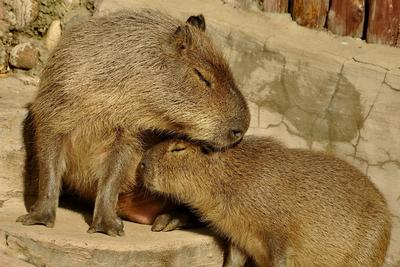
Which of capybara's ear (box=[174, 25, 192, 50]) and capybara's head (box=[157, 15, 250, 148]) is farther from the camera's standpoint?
capybara's ear (box=[174, 25, 192, 50])

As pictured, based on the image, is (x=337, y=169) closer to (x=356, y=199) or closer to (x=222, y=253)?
(x=356, y=199)

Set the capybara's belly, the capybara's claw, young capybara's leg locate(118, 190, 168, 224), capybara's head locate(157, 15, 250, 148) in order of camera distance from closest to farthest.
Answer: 1. capybara's head locate(157, 15, 250, 148)
2. the capybara's claw
3. the capybara's belly
4. young capybara's leg locate(118, 190, 168, 224)

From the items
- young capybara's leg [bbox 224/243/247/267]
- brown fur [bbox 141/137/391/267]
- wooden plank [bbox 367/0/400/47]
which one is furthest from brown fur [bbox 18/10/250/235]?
wooden plank [bbox 367/0/400/47]

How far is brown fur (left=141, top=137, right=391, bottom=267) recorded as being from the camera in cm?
567

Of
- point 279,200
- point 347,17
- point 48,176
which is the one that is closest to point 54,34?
point 48,176

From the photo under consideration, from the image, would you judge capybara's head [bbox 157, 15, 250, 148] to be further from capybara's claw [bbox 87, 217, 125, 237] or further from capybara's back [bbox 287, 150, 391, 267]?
capybara's claw [bbox 87, 217, 125, 237]

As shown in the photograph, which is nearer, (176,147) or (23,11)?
(176,147)

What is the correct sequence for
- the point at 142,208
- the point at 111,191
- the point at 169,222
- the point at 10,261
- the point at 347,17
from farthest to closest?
the point at 347,17 < the point at 142,208 < the point at 169,222 < the point at 111,191 < the point at 10,261

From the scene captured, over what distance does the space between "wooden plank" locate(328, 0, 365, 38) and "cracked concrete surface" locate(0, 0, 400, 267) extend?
0.07 m

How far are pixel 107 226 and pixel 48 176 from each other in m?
0.49

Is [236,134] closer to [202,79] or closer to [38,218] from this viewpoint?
[202,79]

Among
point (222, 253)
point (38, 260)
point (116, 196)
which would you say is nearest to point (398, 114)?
point (222, 253)

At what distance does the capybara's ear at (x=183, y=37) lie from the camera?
566 cm

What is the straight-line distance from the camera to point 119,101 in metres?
5.66
